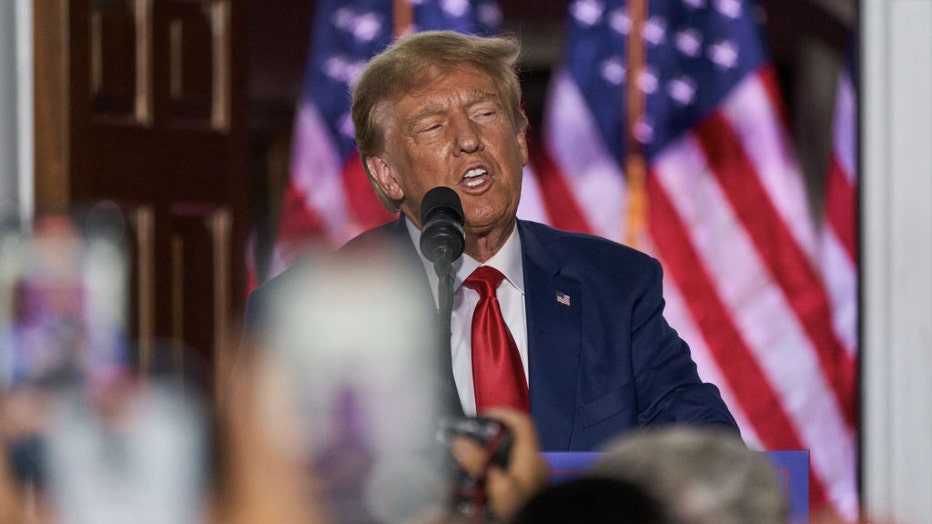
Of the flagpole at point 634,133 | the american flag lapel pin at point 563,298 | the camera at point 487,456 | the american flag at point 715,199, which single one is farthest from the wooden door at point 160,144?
the camera at point 487,456

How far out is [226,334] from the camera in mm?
2873

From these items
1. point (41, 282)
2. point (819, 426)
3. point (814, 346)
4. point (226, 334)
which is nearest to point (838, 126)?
point (814, 346)

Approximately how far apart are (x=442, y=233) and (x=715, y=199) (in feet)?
7.67

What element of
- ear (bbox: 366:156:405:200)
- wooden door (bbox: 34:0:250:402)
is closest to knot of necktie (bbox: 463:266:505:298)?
ear (bbox: 366:156:405:200)

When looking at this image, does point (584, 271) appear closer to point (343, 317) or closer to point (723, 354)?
point (343, 317)

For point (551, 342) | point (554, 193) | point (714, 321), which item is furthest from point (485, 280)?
point (714, 321)

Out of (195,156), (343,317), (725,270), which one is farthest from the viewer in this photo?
(725,270)

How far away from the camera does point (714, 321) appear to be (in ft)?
11.4

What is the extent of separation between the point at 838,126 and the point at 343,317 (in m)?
2.82

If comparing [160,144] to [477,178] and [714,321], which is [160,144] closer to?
[477,178]

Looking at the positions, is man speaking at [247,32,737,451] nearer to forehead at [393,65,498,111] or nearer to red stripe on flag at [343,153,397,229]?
forehead at [393,65,498,111]

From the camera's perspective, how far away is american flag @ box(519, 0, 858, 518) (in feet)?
11.4

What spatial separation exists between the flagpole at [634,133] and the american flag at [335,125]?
394mm

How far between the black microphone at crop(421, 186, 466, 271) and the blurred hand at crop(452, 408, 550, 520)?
0.46 m
